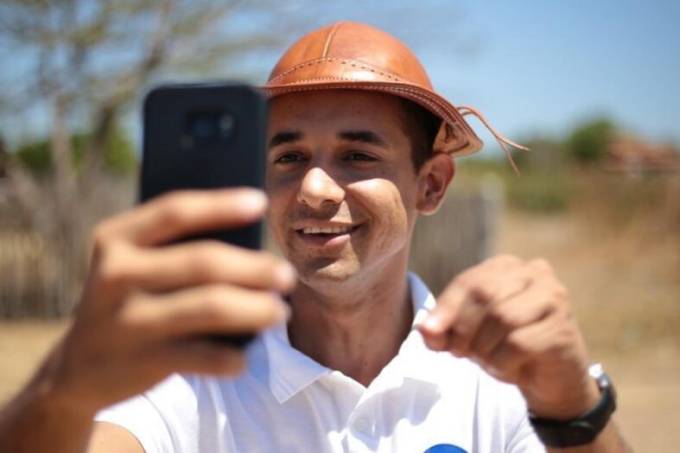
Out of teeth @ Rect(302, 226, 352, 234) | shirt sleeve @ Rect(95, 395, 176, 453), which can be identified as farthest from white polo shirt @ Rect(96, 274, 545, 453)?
teeth @ Rect(302, 226, 352, 234)

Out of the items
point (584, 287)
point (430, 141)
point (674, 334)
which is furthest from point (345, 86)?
point (584, 287)

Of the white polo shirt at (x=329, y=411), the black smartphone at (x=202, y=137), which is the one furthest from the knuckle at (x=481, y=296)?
the white polo shirt at (x=329, y=411)

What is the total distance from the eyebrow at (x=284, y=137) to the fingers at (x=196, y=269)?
1.34 metres

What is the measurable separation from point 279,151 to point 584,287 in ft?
48.6

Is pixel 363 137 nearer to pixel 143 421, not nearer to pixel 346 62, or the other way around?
pixel 346 62

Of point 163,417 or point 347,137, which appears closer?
point 163,417

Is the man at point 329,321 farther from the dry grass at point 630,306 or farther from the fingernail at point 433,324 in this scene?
the dry grass at point 630,306

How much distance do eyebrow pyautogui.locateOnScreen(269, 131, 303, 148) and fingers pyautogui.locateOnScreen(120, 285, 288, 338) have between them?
4.43 ft

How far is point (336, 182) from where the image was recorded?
219 centimetres

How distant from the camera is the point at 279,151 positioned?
2244 mm

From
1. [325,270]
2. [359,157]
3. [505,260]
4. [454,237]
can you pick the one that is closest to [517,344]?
[505,260]

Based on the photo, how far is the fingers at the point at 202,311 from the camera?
2.92 feet

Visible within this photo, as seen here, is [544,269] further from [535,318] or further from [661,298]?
[661,298]

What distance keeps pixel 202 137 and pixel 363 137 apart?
1.22m
